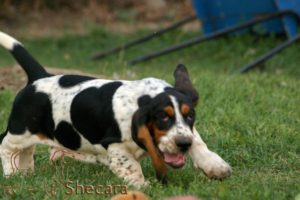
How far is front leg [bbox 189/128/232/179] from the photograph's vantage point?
4.80 meters

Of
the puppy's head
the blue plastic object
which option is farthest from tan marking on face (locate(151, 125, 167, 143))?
the blue plastic object

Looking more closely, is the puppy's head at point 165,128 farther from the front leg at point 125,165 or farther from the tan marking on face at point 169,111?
the front leg at point 125,165

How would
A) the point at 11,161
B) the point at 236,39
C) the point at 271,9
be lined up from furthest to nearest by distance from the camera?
the point at 236,39 → the point at 271,9 → the point at 11,161

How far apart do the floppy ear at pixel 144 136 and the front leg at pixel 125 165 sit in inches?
7.1

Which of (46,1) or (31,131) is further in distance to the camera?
(46,1)

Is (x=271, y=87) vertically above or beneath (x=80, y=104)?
beneath

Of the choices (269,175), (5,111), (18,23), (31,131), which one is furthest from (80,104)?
(18,23)

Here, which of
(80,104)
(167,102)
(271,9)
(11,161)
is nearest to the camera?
(167,102)

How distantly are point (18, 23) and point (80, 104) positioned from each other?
11.5m

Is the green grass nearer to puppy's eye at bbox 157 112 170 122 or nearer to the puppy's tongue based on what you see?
the puppy's tongue

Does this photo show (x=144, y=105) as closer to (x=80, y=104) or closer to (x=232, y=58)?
(x=80, y=104)

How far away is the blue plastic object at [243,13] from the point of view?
11.1 metres

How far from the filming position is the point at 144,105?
4711 millimetres

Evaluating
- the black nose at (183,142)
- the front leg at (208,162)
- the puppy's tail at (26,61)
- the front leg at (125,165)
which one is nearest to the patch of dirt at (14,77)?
the puppy's tail at (26,61)
